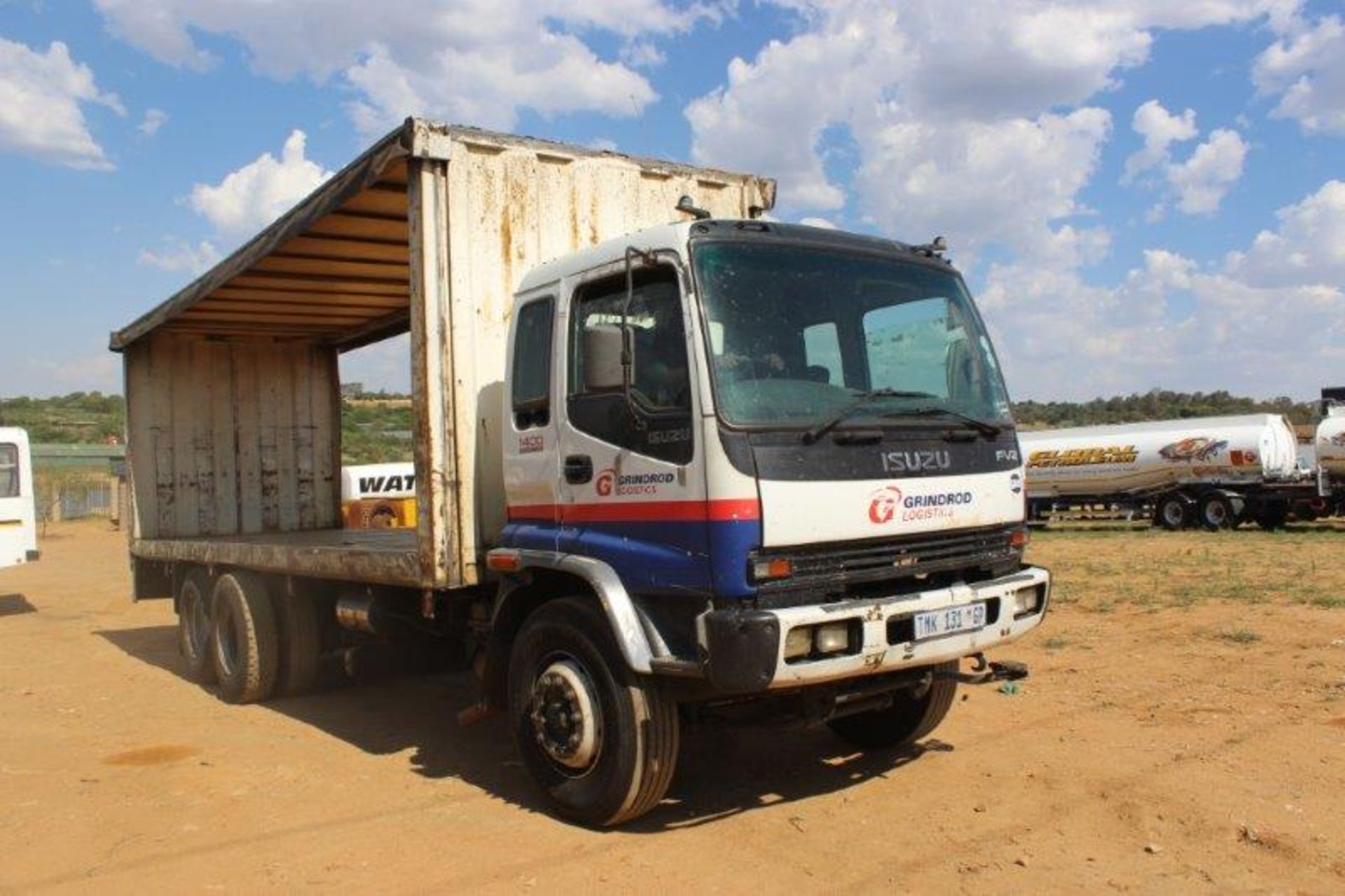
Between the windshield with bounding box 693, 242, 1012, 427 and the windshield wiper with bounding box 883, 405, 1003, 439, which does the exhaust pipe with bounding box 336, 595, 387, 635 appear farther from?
the windshield wiper with bounding box 883, 405, 1003, 439

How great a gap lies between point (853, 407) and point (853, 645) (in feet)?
3.30

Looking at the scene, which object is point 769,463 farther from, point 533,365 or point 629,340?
point 533,365

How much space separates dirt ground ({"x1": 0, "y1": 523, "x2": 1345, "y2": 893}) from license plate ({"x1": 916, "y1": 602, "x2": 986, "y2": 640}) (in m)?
0.87

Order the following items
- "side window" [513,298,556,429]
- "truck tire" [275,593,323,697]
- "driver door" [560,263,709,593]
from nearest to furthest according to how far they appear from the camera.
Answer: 1. "driver door" [560,263,709,593]
2. "side window" [513,298,556,429]
3. "truck tire" [275,593,323,697]

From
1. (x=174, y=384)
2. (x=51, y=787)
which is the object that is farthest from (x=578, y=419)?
(x=174, y=384)

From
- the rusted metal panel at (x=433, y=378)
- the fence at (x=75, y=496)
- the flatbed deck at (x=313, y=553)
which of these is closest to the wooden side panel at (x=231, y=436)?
the flatbed deck at (x=313, y=553)

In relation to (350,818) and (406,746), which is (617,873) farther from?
(406,746)

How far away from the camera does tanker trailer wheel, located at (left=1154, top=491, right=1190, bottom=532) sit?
87.9ft

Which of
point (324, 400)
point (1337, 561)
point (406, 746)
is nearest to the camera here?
point (406, 746)

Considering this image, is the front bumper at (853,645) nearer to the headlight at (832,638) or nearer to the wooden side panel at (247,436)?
the headlight at (832,638)

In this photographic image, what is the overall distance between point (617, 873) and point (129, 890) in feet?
6.48

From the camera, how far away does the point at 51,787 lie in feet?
19.8

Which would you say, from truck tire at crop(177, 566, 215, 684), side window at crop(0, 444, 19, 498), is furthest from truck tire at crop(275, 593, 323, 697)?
side window at crop(0, 444, 19, 498)

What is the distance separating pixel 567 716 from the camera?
16.5 feet
